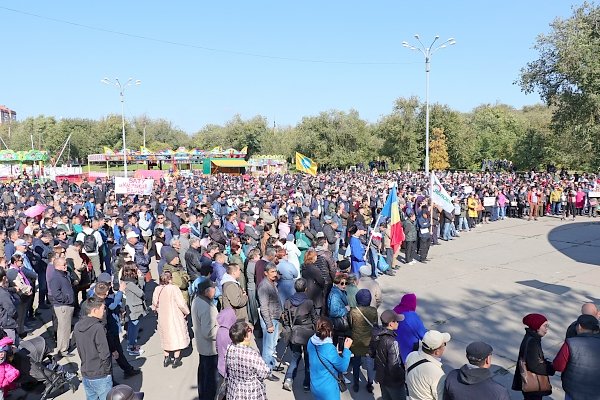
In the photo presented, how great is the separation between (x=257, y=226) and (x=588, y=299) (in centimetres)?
Answer: 760

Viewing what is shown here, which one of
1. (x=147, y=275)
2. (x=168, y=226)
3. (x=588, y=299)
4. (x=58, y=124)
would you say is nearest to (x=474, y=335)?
(x=588, y=299)

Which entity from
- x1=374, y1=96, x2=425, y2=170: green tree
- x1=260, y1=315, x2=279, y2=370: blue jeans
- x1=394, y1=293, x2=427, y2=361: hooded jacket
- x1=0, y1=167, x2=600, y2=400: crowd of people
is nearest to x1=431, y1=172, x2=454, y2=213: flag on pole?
x1=0, y1=167, x2=600, y2=400: crowd of people

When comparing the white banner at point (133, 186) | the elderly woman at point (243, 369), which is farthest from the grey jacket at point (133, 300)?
the white banner at point (133, 186)

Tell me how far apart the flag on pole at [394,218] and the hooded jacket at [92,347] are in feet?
26.5

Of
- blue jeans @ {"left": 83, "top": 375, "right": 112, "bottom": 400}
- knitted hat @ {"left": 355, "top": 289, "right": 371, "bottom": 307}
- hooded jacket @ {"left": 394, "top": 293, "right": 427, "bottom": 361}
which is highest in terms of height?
knitted hat @ {"left": 355, "top": 289, "right": 371, "bottom": 307}

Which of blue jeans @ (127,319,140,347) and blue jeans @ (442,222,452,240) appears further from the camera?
blue jeans @ (442,222,452,240)

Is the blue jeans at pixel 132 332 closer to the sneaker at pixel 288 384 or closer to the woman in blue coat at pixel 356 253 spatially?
the sneaker at pixel 288 384

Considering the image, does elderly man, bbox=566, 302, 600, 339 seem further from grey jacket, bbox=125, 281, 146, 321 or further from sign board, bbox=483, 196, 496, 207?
sign board, bbox=483, 196, 496, 207

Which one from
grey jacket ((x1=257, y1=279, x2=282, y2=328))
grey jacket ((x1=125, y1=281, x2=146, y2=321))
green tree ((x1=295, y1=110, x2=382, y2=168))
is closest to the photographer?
grey jacket ((x1=257, y1=279, x2=282, y2=328))

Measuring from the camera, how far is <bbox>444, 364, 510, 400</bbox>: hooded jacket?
3.46m

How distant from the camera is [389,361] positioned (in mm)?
4824

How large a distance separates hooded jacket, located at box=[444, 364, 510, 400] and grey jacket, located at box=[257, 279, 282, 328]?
3269 millimetres

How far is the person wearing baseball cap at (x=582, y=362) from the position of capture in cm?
423

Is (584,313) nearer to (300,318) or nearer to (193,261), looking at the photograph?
(300,318)
